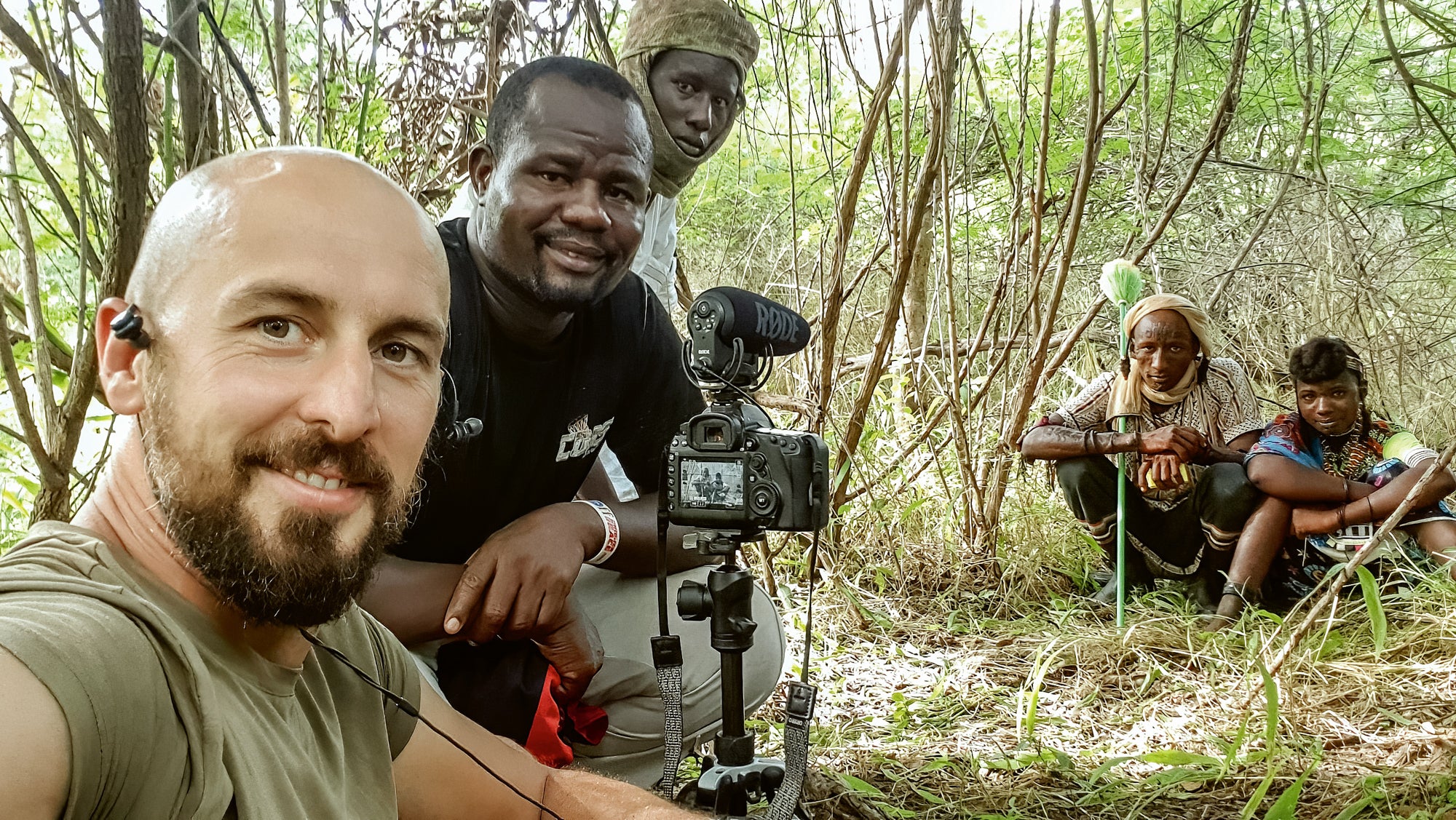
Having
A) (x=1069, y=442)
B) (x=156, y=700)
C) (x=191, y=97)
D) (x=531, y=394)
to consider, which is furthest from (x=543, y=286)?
(x=1069, y=442)

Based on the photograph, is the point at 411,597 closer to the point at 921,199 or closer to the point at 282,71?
the point at 282,71

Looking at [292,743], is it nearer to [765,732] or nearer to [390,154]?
[765,732]

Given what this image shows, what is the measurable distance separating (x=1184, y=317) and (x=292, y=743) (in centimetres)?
369

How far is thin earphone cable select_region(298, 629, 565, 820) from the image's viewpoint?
109cm

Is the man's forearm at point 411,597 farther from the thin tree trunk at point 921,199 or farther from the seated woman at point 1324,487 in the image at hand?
the seated woman at point 1324,487

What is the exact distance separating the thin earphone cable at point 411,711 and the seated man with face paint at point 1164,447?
2.95 meters

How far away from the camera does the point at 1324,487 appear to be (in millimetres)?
3697

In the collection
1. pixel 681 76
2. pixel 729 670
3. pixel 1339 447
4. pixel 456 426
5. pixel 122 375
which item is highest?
pixel 681 76

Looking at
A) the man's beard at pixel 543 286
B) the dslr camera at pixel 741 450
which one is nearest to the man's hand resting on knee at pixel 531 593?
the dslr camera at pixel 741 450

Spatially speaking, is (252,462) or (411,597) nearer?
(252,462)

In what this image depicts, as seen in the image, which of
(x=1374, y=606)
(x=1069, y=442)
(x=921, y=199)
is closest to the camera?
(x=1374, y=606)

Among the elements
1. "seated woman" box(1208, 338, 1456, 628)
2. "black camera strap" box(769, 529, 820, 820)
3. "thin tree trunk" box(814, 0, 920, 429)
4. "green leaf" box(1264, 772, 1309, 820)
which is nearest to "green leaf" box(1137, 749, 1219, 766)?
"green leaf" box(1264, 772, 1309, 820)

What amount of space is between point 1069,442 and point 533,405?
2564mm

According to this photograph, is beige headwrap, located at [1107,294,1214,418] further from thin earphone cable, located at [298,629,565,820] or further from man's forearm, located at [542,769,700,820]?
thin earphone cable, located at [298,629,565,820]
